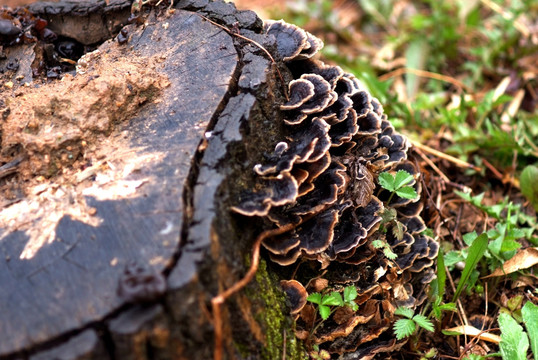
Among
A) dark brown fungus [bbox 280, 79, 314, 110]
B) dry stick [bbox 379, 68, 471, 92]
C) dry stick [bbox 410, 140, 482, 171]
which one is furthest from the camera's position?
dry stick [bbox 379, 68, 471, 92]

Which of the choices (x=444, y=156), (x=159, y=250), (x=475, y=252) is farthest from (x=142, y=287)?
(x=444, y=156)

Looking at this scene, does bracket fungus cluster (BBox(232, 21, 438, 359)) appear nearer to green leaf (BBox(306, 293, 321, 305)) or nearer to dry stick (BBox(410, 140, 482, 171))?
green leaf (BBox(306, 293, 321, 305))

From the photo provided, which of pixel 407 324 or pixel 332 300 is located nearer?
pixel 332 300

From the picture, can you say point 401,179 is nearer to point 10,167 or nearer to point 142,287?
point 142,287

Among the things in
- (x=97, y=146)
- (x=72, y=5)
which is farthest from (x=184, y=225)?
(x=72, y=5)

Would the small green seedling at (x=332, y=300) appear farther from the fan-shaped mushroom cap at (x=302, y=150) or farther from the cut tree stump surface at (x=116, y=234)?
the cut tree stump surface at (x=116, y=234)

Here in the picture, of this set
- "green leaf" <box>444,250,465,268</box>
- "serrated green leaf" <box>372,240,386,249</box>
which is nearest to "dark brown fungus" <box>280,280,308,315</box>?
"serrated green leaf" <box>372,240,386,249</box>
